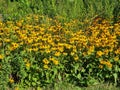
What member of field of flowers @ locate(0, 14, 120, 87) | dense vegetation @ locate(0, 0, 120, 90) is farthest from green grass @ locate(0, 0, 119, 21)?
field of flowers @ locate(0, 14, 120, 87)

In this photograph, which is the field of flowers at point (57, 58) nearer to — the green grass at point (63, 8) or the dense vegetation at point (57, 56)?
the dense vegetation at point (57, 56)

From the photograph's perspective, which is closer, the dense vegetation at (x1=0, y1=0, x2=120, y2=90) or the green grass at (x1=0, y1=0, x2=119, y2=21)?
the dense vegetation at (x1=0, y1=0, x2=120, y2=90)

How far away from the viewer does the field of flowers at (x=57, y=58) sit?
4.96 m

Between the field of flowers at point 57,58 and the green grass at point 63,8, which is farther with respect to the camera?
the green grass at point 63,8

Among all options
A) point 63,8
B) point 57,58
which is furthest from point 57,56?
point 63,8

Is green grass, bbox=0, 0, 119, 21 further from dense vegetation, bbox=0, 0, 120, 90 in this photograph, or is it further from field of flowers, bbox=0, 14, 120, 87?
field of flowers, bbox=0, 14, 120, 87

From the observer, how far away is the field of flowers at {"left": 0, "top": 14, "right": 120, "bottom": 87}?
4.96 m

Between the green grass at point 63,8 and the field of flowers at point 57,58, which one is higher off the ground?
the green grass at point 63,8

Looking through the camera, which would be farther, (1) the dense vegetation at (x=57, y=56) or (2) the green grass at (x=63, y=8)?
(2) the green grass at (x=63, y=8)

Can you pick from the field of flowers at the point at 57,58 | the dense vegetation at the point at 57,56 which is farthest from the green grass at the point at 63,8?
the field of flowers at the point at 57,58

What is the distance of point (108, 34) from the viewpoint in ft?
17.8

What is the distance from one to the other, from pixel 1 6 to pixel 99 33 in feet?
9.15

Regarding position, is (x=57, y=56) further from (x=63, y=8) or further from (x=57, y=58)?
(x=63, y=8)

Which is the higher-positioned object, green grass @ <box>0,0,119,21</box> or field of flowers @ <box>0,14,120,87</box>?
green grass @ <box>0,0,119,21</box>
